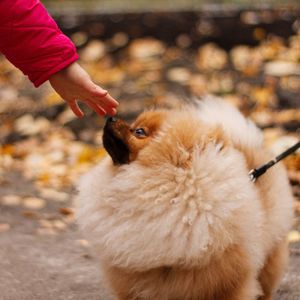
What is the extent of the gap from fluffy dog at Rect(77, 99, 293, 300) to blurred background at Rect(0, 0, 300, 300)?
4.40 ft

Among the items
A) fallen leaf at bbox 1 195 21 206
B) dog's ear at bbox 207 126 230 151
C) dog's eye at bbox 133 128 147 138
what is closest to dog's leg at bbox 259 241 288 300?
dog's ear at bbox 207 126 230 151

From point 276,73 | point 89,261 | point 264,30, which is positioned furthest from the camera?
point 264,30

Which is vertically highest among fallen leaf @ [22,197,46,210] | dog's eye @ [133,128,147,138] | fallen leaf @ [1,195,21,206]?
dog's eye @ [133,128,147,138]

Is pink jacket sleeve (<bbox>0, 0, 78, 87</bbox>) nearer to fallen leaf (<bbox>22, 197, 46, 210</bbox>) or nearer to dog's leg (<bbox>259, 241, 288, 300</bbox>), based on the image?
dog's leg (<bbox>259, 241, 288, 300</bbox>)

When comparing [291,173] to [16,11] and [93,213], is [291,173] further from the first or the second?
[16,11]

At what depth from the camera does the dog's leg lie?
8.38 ft

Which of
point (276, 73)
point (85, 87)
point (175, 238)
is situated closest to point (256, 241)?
point (175, 238)

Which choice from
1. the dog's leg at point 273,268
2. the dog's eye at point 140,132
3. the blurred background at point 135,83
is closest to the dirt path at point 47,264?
the blurred background at point 135,83

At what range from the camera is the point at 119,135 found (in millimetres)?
2229

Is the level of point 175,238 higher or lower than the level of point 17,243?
higher

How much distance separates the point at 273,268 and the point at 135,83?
3.63m

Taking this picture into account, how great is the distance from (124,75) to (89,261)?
3035 mm

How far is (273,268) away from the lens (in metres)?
2.56

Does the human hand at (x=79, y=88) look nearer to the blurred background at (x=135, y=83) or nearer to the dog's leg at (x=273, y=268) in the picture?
the dog's leg at (x=273, y=268)
